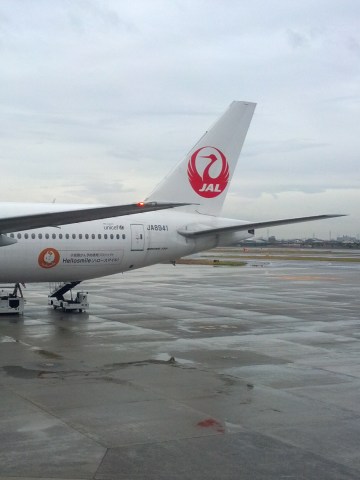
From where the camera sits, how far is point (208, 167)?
27.2 metres

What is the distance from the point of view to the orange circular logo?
24234 mm

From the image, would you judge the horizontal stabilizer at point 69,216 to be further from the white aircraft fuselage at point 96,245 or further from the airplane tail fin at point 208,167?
the airplane tail fin at point 208,167

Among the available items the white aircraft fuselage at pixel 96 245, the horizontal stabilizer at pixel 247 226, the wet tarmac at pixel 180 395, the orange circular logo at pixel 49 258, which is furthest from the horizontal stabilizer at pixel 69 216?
the horizontal stabilizer at pixel 247 226

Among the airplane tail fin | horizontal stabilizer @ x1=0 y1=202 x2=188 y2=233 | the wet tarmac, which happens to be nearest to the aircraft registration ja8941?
the airplane tail fin

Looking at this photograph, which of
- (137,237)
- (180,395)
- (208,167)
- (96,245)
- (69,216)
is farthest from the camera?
(208,167)

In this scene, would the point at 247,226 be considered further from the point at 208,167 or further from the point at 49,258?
the point at 49,258

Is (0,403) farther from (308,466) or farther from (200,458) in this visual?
(308,466)

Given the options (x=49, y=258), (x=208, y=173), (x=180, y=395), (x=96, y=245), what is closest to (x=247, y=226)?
(x=208, y=173)

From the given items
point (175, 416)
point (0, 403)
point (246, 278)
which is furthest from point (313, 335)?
point (246, 278)

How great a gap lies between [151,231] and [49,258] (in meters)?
4.34

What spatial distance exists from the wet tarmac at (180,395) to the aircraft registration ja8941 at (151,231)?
7.06 ft

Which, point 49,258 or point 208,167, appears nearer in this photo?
point 49,258

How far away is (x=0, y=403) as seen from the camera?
1090cm

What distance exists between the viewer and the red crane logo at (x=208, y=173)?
27031 millimetres
